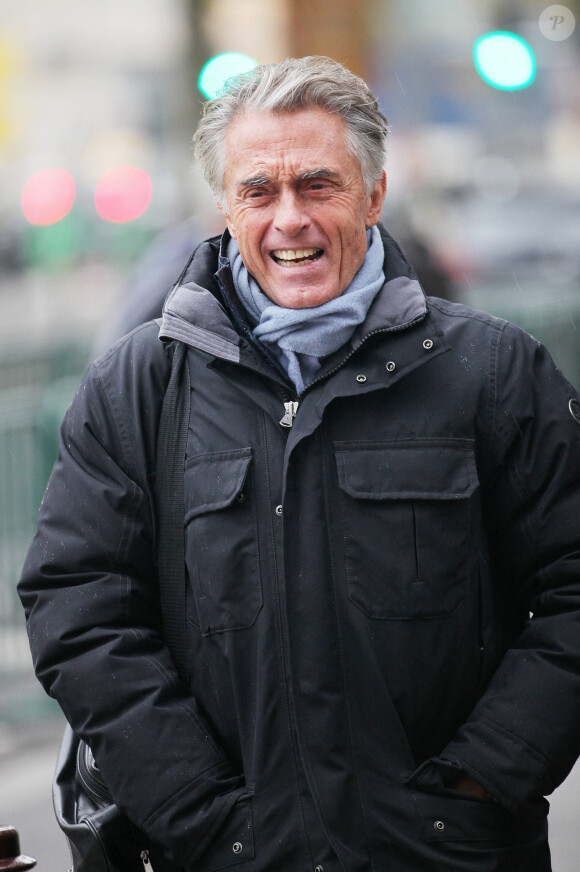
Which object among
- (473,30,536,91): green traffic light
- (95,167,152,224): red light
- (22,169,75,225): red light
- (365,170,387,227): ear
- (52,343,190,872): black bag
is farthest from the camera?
(22,169,75,225): red light

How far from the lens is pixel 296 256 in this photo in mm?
2654

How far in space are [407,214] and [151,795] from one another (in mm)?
5033

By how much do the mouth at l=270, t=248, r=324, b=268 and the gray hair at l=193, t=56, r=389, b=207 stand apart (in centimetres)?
20

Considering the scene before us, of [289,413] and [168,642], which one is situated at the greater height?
[289,413]

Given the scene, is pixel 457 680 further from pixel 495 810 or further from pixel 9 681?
pixel 9 681

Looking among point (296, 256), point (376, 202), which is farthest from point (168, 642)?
point (376, 202)

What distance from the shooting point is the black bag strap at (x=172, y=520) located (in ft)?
8.54

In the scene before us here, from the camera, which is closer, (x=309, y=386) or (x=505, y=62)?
(x=309, y=386)

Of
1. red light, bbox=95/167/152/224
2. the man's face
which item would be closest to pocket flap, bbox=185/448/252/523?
the man's face

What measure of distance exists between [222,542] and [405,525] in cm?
37

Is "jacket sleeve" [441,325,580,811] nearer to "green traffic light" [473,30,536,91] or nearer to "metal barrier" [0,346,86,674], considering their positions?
"green traffic light" [473,30,536,91]

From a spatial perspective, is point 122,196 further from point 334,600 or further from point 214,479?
point 334,600

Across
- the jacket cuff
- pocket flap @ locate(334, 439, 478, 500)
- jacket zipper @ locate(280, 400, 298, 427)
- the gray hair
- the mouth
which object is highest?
the gray hair

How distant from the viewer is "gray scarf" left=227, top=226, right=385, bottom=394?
260 centimetres
